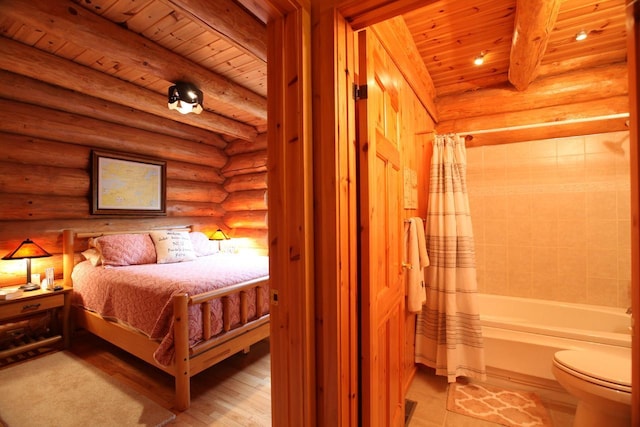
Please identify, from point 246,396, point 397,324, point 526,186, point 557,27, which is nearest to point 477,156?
point 526,186

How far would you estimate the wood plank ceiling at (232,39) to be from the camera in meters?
1.60

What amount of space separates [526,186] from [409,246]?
173 cm

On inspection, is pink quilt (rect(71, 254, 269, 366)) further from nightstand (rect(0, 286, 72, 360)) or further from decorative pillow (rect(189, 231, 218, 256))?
decorative pillow (rect(189, 231, 218, 256))

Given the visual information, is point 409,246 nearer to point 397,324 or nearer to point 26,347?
point 397,324

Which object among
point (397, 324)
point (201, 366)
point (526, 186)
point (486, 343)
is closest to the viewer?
point (397, 324)

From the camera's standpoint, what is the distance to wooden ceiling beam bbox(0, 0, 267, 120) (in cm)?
157

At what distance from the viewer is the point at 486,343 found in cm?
215

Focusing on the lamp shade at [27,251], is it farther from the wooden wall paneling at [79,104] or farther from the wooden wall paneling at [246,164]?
the wooden wall paneling at [246,164]

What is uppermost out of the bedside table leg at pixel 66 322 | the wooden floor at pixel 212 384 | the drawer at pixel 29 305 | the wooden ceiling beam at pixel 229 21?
the wooden ceiling beam at pixel 229 21

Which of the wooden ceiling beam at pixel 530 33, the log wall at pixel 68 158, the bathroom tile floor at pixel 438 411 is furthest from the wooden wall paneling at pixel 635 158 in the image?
the log wall at pixel 68 158

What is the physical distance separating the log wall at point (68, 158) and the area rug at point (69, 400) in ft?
3.53

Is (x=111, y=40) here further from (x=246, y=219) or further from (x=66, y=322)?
(x=246, y=219)

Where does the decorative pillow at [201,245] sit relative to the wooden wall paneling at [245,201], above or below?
below

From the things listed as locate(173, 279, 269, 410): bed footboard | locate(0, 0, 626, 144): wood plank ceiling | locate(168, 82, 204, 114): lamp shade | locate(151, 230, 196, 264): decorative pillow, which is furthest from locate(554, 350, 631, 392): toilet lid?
locate(151, 230, 196, 264): decorative pillow
